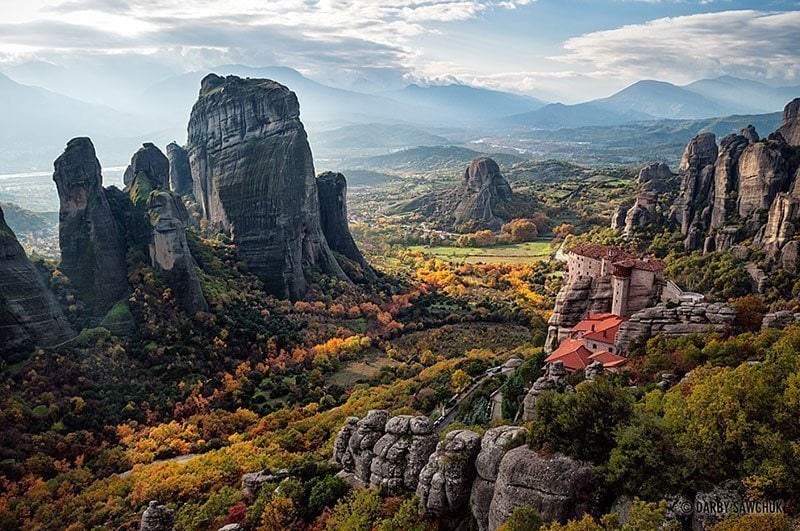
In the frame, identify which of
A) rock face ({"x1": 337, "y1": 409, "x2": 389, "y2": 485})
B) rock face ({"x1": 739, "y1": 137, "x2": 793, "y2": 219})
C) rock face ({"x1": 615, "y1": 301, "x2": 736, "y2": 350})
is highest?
rock face ({"x1": 739, "y1": 137, "x2": 793, "y2": 219})

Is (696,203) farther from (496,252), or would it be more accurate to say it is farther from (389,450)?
(389,450)

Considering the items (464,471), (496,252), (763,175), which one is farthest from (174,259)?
(496,252)

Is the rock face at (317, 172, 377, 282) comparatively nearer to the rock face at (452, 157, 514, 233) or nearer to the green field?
the green field

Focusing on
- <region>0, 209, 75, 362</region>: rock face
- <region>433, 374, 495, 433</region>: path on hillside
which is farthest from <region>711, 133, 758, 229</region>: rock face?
<region>0, 209, 75, 362</region>: rock face

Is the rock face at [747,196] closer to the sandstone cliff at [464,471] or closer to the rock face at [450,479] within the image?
the sandstone cliff at [464,471]

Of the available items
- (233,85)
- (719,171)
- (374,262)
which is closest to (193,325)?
(233,85)

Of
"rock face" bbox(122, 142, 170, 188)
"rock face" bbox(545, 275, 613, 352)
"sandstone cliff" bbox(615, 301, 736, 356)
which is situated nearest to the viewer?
"sandstone cliff" bbox(615, 301, 736, 356)

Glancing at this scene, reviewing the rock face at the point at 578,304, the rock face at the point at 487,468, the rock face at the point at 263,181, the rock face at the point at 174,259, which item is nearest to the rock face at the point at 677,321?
the rock face at the point at 578,304
